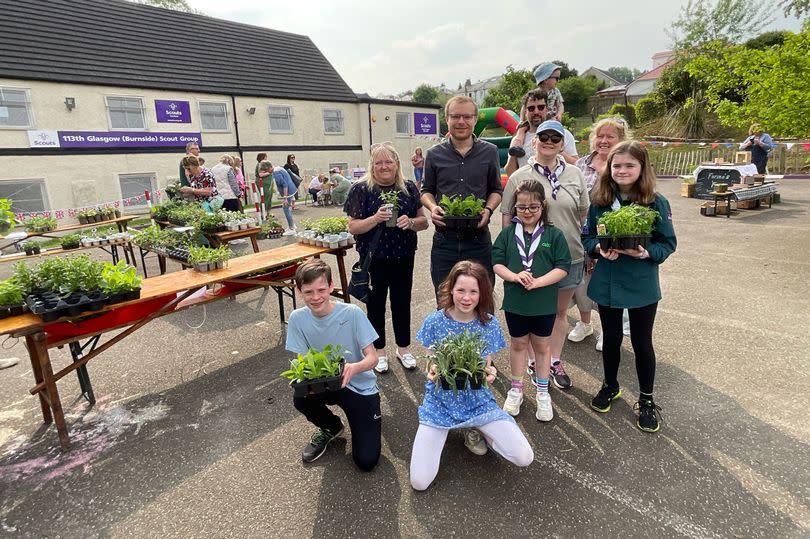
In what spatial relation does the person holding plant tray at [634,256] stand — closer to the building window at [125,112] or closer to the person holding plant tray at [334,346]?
the person holding plant tray at [334,346]

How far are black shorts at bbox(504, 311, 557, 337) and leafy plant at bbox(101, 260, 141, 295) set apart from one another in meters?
3.01

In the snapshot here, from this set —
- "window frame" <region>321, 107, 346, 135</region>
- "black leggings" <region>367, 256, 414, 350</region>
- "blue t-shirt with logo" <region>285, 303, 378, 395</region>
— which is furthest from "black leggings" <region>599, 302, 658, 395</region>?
"window frame" <region>321, 107, 346, 135</region>

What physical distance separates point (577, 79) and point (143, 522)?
5806 centimetres

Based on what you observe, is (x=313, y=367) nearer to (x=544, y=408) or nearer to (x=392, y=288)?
(x=392, y=288)

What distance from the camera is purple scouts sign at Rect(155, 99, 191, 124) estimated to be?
1759cm

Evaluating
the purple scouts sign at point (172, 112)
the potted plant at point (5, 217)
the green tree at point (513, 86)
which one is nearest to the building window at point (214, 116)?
the purple scouts sign at point (172, 112)

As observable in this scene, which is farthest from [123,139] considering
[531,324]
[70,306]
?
[531,324]

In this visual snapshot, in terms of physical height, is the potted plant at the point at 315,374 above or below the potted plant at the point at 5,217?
below

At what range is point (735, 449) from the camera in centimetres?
291

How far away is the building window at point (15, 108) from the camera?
14.3m

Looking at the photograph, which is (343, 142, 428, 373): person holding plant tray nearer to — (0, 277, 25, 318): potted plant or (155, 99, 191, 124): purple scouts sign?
(0, 277, 25, 318): potted plant

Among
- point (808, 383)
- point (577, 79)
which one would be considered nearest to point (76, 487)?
point (808, 383)

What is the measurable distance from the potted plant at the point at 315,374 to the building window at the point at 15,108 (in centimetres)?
1789

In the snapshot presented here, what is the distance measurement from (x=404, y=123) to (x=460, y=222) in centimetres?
2449
